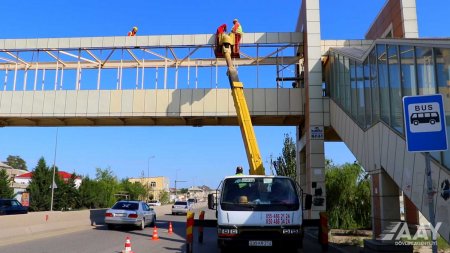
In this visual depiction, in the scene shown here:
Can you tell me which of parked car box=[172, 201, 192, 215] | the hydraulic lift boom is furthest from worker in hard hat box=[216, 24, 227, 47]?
parked car box=[172, 201, 192, 215]

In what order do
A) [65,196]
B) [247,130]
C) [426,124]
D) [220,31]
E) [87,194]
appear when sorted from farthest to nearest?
[87,194] → [65,196] → [220,31] → [247,130] → [426,124]

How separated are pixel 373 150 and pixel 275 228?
4290 mm

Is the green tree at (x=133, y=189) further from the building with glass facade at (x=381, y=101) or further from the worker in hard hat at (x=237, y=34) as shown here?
the worker in hard hat at (x=237, y=34)

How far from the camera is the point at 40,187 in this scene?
197 ft

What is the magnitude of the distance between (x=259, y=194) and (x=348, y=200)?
12977 mm

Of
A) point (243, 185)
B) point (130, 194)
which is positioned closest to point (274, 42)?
point (243, 185)

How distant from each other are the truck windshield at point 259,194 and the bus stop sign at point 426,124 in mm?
5517

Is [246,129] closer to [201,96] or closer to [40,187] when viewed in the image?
[201,96]

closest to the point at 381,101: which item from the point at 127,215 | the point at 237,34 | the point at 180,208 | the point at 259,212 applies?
the point at 259,212

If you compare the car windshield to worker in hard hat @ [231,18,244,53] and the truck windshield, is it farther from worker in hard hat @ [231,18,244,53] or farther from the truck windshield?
the truck windshield

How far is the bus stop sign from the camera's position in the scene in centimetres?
595

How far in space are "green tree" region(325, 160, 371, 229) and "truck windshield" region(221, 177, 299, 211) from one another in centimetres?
1185

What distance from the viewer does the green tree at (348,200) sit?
2262 centimetres

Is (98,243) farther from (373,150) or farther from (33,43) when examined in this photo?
(33,43)
